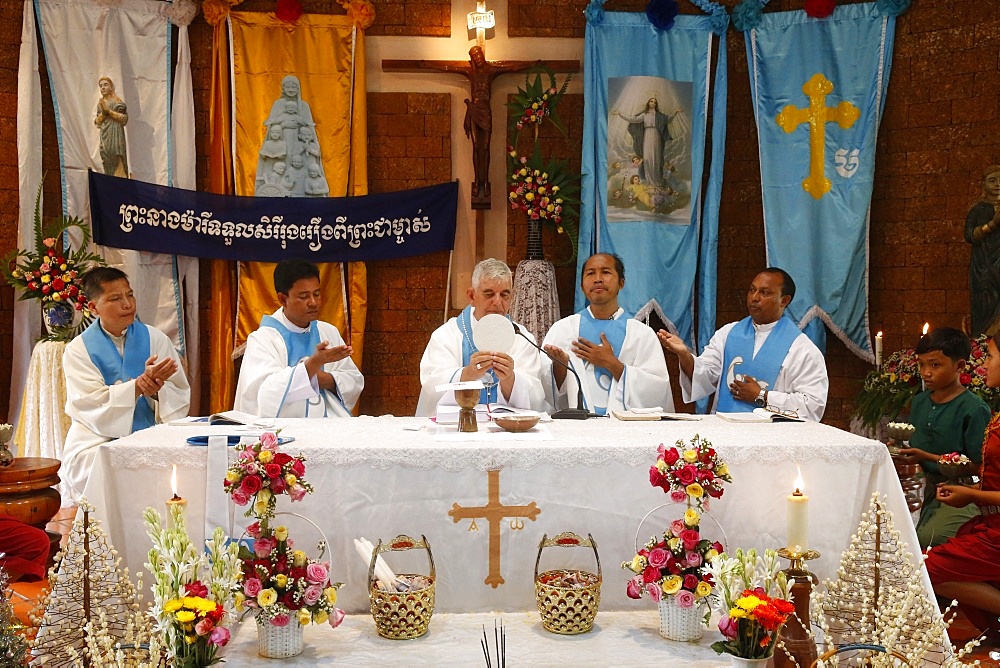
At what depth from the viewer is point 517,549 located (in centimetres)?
333

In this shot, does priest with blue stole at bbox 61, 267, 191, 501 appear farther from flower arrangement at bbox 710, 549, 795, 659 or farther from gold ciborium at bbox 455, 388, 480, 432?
flower arrangement at bbox 710, 549, 795, 659

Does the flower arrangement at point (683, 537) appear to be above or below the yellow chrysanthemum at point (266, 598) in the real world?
above

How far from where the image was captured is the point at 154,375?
4754 millimetres

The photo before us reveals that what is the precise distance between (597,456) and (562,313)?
440cm

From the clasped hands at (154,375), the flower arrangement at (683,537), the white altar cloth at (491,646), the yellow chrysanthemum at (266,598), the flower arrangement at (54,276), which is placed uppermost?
the flower arrangement at (54,276)

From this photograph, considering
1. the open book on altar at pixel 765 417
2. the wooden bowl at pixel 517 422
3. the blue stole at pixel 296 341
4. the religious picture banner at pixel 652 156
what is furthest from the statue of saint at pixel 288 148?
the open book on altar at pixel 765 417

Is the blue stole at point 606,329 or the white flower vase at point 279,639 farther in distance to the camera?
the blue stole at point 606,329

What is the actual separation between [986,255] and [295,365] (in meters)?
5.02

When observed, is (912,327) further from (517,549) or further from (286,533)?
(286,533)

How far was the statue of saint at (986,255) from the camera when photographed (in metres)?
6.40

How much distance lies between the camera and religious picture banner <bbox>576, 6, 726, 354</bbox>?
7.30m

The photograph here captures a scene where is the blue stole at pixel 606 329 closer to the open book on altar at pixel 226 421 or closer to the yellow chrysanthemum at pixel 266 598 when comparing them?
the open book on altar at pixel 226 421

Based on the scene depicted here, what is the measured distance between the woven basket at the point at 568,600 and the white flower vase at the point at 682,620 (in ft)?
0.82

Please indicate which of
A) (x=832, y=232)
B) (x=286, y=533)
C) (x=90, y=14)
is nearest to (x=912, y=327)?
(x=832, y=232)
